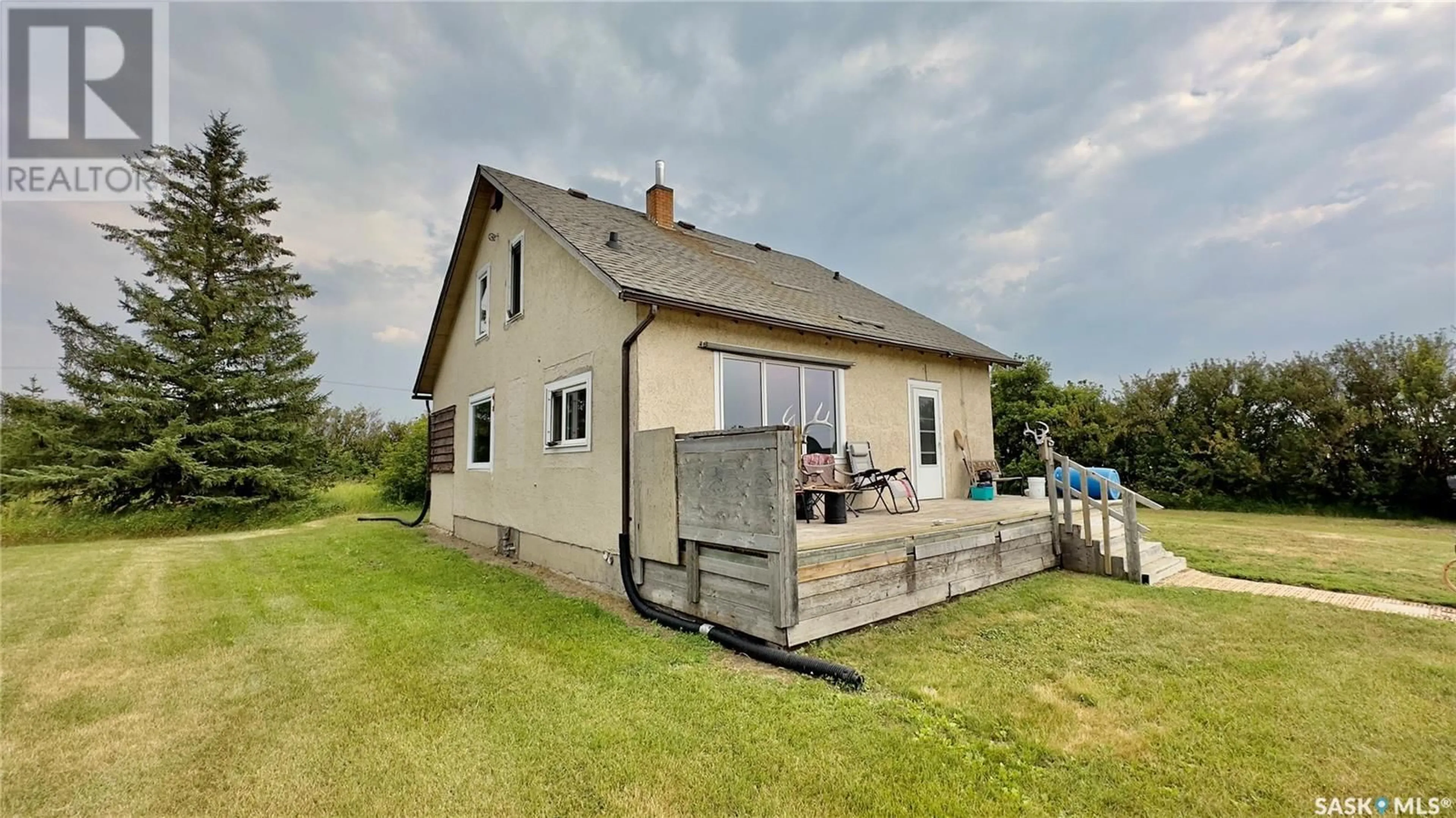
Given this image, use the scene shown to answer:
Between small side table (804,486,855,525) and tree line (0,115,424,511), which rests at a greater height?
tree line (0,115,424,511)

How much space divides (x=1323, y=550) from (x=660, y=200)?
38.6 ft

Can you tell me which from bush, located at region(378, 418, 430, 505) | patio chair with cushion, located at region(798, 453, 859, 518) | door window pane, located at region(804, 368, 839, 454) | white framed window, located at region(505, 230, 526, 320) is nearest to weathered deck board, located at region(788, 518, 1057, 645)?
patio chair with cushion, located at region(798, 453, 859, 518)

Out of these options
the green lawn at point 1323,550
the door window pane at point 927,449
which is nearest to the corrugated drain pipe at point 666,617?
the door window pane at point 927,449

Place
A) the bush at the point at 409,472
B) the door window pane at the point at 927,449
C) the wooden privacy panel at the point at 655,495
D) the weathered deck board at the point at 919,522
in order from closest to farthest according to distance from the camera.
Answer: the weathered deck board at the point at 919,522 → the wooden privacy panel at the point at 655,495 → the door window pane at the point at 927,449 → the bush at the point at 409,472

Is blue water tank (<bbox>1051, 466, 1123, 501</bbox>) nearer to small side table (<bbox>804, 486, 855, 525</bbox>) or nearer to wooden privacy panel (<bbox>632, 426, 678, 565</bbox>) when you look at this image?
small side table (<bbox>804, 486, 855, 525</bbox>)

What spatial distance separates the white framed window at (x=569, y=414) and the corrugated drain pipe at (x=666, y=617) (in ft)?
3.31

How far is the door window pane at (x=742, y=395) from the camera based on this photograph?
672 cm

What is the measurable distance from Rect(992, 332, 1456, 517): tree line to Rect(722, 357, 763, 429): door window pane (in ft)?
34.8

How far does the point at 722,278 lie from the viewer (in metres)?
7.89

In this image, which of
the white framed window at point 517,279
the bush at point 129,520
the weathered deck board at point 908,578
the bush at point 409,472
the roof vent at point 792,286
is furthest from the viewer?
the bush at point 409,472

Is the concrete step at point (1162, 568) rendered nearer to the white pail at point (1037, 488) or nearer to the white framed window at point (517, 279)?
the white pail at point (1037, 488)

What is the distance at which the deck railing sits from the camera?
21.1ft

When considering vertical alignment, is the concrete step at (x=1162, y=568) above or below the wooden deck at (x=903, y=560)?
below

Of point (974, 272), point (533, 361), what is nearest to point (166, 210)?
point (533, 361)
